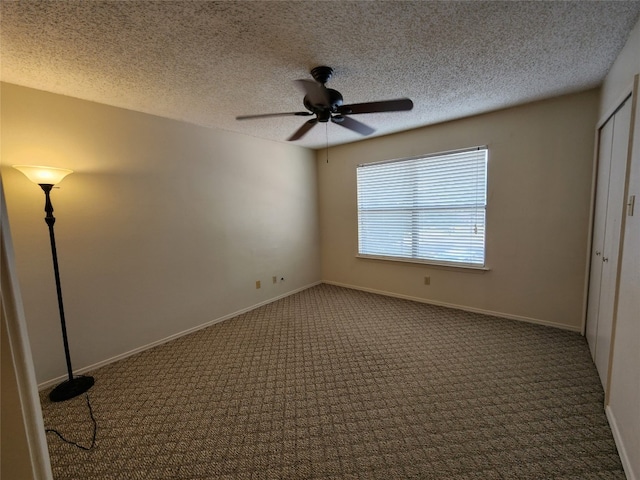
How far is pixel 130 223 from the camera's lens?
9.06 feet

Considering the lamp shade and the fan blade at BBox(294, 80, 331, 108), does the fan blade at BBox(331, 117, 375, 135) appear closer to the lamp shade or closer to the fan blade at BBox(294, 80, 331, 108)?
the fan blade at BBox(294, 80, 331, 108)

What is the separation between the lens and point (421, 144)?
375 cm

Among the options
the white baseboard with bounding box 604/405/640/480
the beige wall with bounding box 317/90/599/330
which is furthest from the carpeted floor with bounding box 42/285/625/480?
the beige wall with bounding box 317/90/599/330

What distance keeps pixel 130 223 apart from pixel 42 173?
0.85m

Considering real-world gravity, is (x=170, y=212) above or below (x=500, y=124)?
below

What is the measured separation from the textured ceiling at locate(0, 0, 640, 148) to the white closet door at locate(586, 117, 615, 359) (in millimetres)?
567

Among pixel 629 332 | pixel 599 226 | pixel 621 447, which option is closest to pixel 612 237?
pixel 599 226

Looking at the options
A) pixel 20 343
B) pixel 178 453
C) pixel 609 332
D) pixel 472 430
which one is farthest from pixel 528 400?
pixel 20 343

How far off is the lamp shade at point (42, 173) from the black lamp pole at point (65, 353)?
0.20 ft

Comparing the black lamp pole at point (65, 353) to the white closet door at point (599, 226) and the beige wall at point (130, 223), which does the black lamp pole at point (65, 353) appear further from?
the white closet door at point (599, 226)

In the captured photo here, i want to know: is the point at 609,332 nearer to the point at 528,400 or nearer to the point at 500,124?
the point at 528,400

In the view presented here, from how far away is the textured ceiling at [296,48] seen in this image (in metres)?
1.49

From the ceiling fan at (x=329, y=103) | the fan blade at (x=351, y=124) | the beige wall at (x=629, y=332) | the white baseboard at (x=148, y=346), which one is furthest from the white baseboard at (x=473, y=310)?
the ceiling fan at (x=329, y=103)

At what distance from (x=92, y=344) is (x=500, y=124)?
4.85 m
